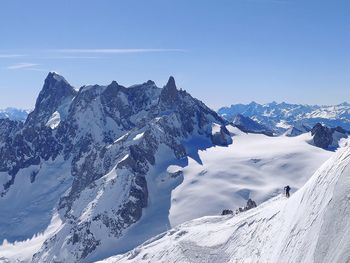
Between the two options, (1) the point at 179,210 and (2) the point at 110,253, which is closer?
(2) the point at 110,253

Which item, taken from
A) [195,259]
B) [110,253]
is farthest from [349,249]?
[110,253]

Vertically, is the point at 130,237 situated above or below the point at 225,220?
below


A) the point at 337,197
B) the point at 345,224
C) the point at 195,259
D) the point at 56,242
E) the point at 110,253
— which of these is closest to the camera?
the point at 345,224

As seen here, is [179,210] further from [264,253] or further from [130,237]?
[264,253]

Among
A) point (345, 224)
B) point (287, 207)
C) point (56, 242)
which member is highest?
point (345, 224)

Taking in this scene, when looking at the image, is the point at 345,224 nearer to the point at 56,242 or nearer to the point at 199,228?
the point at 199,228

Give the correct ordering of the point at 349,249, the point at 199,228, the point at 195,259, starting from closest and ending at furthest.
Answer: the point at 349,249, the point at 195,259, the point at 199,228
